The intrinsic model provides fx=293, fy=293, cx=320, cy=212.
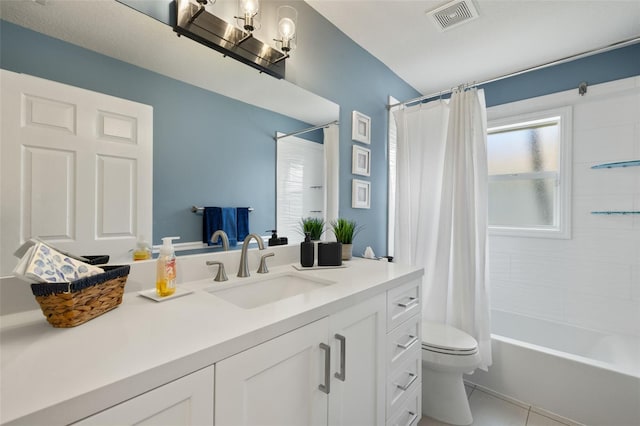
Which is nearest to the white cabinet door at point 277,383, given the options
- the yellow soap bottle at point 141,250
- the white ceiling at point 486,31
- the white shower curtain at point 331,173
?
the yellow soap bottle at point 141,250

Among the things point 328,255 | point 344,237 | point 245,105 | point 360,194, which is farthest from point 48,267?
point 360,194

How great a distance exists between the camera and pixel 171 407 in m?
0.59

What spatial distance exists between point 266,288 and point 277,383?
0.54 m

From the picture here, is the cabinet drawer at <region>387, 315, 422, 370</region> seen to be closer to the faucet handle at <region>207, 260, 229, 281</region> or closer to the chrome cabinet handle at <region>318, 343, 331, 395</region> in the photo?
the chrome cabinet handle at <region>318, 343, 331, 395</region>

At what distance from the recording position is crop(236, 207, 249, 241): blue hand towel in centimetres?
135

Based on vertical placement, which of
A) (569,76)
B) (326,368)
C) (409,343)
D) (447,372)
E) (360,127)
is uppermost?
(569,76)

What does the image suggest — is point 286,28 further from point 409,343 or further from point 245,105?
point 409,343

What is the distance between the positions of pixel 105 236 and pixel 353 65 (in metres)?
1.83

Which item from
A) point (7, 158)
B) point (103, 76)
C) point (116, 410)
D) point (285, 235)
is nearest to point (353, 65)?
point (285, 235)

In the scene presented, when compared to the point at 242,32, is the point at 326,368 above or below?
below

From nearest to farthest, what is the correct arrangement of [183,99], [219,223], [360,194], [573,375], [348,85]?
[183,99] → [219,223] → [573,375] → [348,85] → [360,194]

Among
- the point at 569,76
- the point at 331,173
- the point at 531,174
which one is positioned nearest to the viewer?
the point at 331,173

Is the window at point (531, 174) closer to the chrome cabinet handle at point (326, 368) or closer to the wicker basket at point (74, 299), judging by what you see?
the chrome cabinet handle at point (326, 368)

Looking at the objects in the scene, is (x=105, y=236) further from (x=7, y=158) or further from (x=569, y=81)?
(x=569, y=81)
